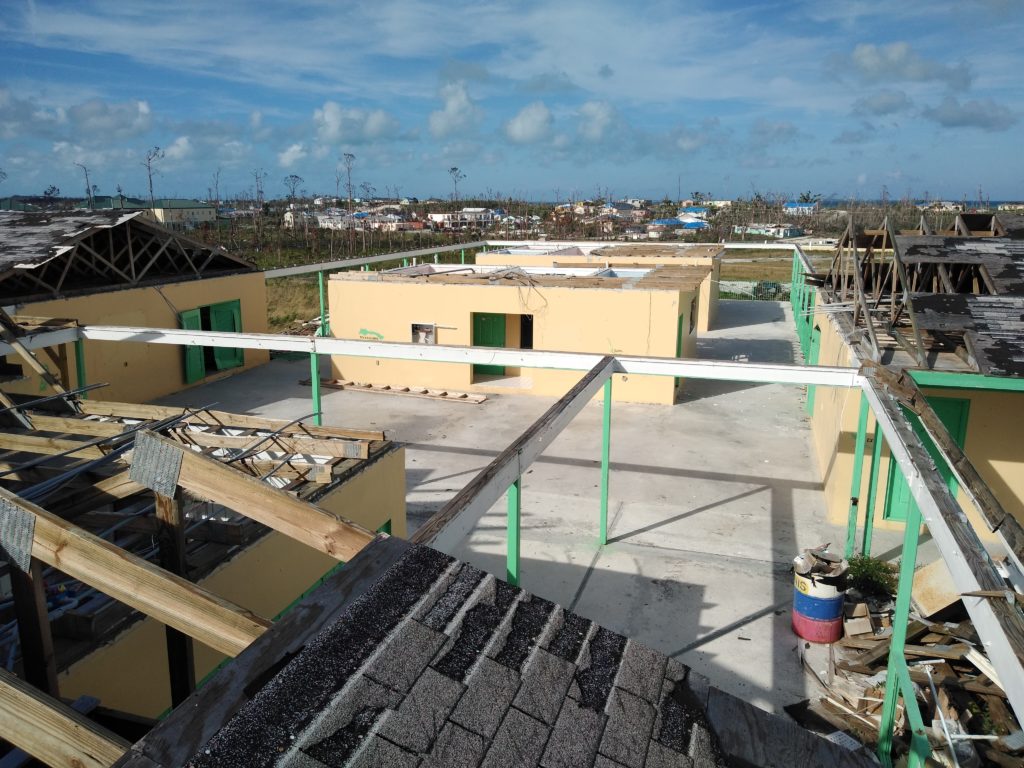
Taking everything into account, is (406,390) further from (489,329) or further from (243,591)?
(243,591)

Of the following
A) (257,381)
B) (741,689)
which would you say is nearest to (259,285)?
(257,381)

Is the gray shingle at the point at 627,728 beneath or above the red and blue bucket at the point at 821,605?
above

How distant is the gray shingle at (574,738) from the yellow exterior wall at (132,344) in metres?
16.3

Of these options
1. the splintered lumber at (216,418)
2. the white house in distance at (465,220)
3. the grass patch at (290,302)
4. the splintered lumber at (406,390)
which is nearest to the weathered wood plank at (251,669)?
the splintered lumber at (216,418)

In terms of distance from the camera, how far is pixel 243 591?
5.84m

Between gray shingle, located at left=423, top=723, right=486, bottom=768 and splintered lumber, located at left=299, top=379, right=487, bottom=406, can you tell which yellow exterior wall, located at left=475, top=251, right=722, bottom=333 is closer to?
splintered lumber, located at left=299, top=379, right=487, bottom=406

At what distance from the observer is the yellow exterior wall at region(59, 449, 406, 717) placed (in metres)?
4.57

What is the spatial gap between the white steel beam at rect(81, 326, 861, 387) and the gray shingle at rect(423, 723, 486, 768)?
27.4 ft

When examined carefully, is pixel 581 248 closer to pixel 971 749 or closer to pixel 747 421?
pixel 747 421

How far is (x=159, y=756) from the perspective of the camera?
1.88 meters

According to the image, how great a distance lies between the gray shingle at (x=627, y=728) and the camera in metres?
2.25

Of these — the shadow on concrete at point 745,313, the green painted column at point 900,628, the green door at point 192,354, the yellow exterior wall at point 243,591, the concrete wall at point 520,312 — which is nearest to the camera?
the yellow exterior wall at point 243,591

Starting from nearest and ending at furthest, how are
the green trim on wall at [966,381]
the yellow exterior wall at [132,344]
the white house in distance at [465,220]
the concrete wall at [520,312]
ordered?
1. the green trim on wall at [966,381]
2. the yellow exterior wall at [132,344]
3. the concrete wall at [520,312]
4. the white house in distance at [465,220]

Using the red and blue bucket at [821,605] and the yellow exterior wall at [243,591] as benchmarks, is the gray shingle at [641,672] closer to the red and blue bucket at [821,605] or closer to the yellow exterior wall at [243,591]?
the yellow exterior wall at [243,591]
